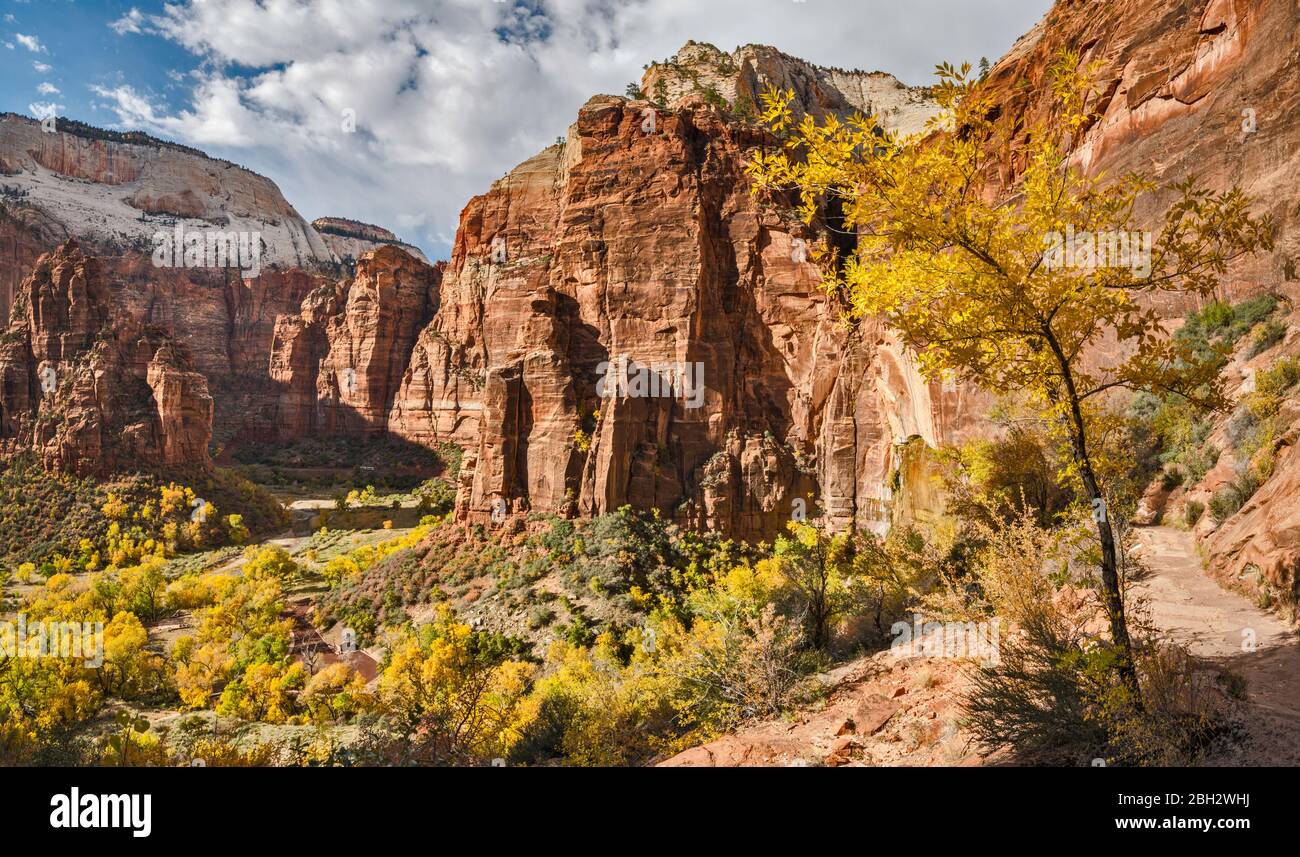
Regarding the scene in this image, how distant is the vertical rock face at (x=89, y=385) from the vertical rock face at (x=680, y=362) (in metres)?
38.0

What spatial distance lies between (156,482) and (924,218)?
218ft

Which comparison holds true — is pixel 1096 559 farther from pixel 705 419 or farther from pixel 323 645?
pixel 323 645

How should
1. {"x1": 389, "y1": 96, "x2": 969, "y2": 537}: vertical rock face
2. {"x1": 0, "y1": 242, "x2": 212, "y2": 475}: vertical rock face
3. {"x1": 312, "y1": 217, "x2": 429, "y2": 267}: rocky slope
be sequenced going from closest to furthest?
1. {"x1": 389, "y1": 96, "x2": 969, "y2": 537}: vertical rock face
2. {"x1": 0, "y1": 242, "x2": 212, "y2": 475}: vertical rock face
3. {"x1": 312, "y1": 217, "x2": 429, "y2": 267}: rocky slope

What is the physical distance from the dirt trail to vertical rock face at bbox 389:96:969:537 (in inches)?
841

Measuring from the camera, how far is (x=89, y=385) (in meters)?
52.1

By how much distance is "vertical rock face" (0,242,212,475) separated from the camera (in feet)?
164

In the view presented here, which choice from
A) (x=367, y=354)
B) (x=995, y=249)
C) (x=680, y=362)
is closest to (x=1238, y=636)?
(x=995, y=249)

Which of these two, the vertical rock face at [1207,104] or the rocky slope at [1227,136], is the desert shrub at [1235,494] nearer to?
the rocky slope at [1227,136]

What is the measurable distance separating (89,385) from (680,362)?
5681 cm

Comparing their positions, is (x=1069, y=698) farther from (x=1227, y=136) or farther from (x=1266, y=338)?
(x=1227, y=136)

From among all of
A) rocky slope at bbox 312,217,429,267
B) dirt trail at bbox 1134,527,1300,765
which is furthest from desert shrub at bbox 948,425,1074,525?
rocky slope at bbox 312,217,429,267

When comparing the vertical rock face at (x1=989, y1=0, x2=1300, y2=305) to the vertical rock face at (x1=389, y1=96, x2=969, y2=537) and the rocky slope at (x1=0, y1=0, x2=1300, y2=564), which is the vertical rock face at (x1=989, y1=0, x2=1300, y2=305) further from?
the vertical rock face at (x1=389, y1=96, x2=969, y2=537)

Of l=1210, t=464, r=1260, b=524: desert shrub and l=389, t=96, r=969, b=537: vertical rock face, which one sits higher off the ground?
l=389, t=96, r=969, b=537: vertical rock face

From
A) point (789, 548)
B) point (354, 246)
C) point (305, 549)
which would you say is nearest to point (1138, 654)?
point (789, 548)
